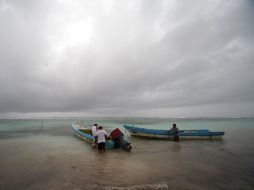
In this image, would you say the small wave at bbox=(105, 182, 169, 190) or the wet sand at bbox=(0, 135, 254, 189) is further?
the wet sand at bbox=(0, 135, 254, 189)

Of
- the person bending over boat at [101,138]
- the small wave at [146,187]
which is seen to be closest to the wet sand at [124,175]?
the small wave at [146,187]

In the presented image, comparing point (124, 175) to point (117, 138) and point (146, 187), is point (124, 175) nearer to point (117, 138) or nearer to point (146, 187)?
point (146, 187)

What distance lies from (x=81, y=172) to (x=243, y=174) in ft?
30.1

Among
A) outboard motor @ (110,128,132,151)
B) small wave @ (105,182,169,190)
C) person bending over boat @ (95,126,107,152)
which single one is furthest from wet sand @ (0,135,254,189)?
outboard motor @ (110,128,132,151)

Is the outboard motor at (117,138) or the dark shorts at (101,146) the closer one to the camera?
the dark shorts at (101,146)

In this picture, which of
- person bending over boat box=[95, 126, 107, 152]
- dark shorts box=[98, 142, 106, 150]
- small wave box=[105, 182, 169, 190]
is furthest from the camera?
dark shorts box=[98, 142, 106, 150]

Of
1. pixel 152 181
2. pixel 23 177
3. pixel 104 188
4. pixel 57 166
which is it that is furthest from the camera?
pixel 57 166

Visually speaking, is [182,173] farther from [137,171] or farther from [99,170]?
[99,170]

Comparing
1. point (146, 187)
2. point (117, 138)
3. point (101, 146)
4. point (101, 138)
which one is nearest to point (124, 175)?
point (146, 187)

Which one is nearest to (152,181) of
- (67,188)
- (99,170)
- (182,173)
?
(182,173)

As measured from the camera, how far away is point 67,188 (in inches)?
258

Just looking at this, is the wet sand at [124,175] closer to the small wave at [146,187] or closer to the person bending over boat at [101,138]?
the small wave at [146,187]

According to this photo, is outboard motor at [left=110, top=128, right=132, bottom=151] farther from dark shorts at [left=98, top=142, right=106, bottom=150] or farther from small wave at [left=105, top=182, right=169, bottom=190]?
small wave at [left=105, top=182, right=169, bottom=190]

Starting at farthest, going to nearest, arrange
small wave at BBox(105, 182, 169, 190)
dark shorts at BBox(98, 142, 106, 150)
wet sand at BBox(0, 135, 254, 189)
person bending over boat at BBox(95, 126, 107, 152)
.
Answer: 1. dark shorts at BBox(98, 142, 106, 150)
2. person bending over boat at BBox(95, 126, 107, 152)
3. wet sand at BBox(0, 135, 254, 189)
4. small wave at BBox(105, 182, 169, 190)
